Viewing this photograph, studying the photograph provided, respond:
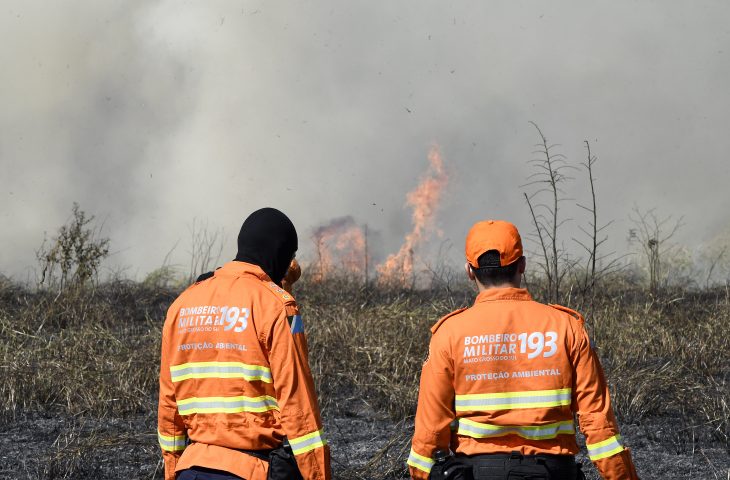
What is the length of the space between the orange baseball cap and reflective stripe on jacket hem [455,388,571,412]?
433mm

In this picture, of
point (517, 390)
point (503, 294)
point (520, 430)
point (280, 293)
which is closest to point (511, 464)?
point (520, 430)

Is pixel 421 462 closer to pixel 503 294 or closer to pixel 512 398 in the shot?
pixel 512 398

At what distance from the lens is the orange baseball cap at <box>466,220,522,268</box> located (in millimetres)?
3076

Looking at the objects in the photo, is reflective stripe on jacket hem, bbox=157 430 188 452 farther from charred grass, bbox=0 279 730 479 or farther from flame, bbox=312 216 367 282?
flame, bbox=312 216 367 282

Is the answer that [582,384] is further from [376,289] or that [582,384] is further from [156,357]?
[376,289]

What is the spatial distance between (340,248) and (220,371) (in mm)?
15182

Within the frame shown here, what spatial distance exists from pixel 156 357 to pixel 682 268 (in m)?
10.0

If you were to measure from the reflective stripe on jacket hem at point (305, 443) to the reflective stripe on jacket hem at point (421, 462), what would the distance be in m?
0.34

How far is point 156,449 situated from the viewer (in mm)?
5945

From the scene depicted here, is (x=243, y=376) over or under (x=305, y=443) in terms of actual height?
over

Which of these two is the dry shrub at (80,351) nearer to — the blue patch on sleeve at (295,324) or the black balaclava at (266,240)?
the black balaclava at (266,240)

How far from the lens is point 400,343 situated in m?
8.16

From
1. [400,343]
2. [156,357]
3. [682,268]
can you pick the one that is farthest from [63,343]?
→ [682,268]

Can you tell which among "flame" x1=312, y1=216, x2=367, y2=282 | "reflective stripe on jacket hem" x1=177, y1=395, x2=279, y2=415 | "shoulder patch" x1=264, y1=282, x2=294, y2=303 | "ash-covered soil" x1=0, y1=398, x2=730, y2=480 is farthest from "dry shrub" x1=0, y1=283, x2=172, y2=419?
"shoulder patch" x1=264, y1=282, x2=294, y2=303
